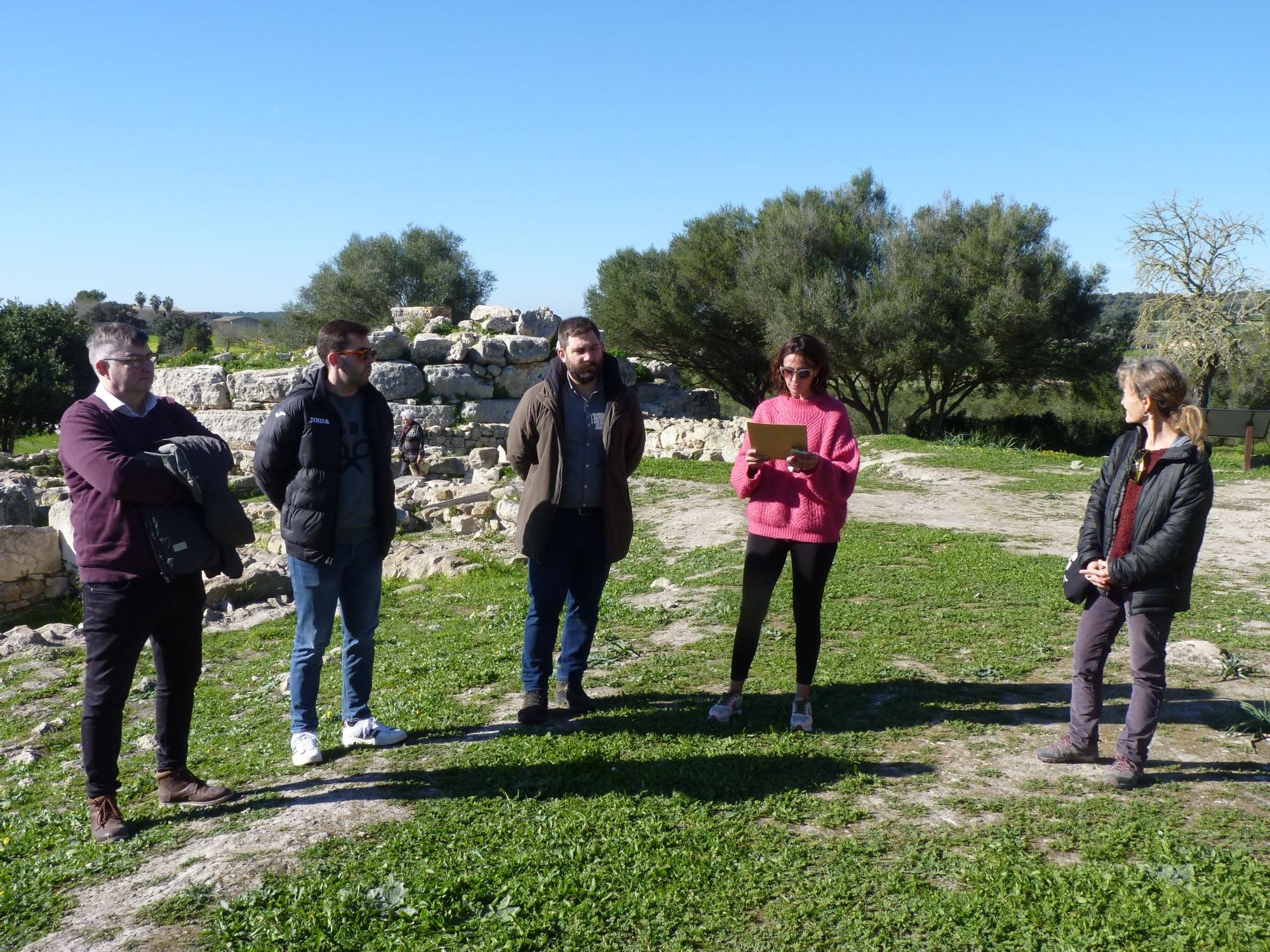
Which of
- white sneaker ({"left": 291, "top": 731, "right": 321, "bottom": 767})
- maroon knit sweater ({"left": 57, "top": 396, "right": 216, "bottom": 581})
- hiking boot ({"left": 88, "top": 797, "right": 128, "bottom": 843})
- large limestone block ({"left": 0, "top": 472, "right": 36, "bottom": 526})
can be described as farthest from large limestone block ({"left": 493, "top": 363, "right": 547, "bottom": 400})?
hiking boot ({"left": 88, "top": 797, "right": 128, "bottom": 843})

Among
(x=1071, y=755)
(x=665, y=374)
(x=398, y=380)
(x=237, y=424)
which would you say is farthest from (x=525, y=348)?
(x=1071, y=755)

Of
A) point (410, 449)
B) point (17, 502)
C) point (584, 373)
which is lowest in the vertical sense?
point (17, 502)

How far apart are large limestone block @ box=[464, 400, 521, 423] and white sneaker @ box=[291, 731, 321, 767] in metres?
14.6

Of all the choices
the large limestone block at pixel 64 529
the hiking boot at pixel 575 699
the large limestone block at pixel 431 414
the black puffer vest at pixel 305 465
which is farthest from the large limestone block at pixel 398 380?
the black puffer vest at pixel 305 465

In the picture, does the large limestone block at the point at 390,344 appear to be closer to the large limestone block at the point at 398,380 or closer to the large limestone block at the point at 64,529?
the large limestone block at the point at 398,380

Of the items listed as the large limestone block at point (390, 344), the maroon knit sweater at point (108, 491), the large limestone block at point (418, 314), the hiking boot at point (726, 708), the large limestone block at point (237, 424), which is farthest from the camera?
the large limestone block at point (418, 314)

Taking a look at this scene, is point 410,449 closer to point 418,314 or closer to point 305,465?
point 418,314

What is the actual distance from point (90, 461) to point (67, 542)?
731cm

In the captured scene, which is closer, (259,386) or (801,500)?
(801,500)

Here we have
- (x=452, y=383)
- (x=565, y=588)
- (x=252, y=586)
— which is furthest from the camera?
(x=452, y=383)

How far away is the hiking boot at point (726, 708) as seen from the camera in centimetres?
465

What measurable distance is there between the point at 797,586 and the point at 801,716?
2.07 ft

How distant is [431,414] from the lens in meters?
18.2

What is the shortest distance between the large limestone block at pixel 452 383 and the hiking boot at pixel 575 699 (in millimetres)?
14529
